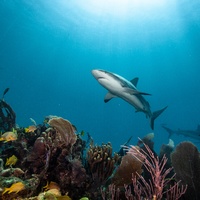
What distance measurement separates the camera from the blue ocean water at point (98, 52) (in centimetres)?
6062

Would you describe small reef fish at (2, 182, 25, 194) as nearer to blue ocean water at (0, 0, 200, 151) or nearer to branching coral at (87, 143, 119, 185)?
branching coral at (87, 143, 119, 185)

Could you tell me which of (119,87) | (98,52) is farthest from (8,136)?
(98,52)

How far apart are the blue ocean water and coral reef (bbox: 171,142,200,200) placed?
48880 millimetres

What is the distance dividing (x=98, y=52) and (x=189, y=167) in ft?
358

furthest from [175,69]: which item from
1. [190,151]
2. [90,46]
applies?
[190,151]

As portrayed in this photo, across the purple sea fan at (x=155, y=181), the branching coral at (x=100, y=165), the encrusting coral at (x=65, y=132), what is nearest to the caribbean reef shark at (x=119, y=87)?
the encrusting coral at (x=65, y=132)

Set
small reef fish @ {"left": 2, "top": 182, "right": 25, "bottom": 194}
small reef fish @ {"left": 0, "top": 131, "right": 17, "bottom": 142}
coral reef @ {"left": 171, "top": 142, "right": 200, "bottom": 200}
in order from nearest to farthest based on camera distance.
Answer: small reef fish @ {"left": 2, "top": 182, "right": 25, "bottom": 194}
coral reef @ {"left": 171, "top": 142, "right": 200, "bottom": 200}
small reef fish @ {"left": 0, "top": 131, "right": 17, "bottom": 142}

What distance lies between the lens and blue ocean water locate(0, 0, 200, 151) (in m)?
60.6

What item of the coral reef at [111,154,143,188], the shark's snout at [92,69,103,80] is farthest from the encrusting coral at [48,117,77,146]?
the shark's snout at [92,69,103,80]

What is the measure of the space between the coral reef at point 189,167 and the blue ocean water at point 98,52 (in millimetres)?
48880

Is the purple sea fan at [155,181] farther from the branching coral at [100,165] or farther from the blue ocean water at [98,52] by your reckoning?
the blue ocean water at [98,52]

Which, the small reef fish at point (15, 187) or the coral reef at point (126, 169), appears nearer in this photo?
the small reef fish at point (15, 187)

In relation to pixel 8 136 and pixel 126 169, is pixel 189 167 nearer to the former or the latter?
pixel 126 169

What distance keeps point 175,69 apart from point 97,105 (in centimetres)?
8396
